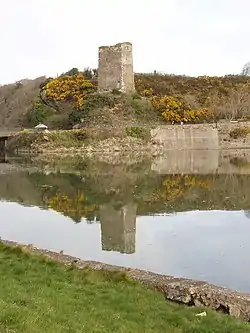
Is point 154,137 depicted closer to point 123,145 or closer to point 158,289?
point 123,145

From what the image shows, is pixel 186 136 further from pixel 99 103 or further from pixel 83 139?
pixel 83 139

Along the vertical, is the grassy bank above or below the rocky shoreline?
above

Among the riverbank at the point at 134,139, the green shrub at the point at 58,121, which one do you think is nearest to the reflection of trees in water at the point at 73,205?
the riverbank at the point at 134,139

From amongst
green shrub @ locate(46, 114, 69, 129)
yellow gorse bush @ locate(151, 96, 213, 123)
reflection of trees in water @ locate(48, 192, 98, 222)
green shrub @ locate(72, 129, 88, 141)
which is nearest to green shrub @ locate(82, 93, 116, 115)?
green shrub @ locate(46, 114, 69, 129)

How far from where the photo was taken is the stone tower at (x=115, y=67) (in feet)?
220

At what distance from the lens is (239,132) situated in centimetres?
6906

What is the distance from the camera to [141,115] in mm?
67750

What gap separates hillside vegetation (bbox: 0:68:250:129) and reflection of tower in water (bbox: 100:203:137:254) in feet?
141

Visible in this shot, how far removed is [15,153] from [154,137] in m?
16.7

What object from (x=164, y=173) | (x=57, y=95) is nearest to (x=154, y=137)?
(x=57, y=95)

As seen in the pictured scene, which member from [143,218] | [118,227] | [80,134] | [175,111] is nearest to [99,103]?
[80,134]

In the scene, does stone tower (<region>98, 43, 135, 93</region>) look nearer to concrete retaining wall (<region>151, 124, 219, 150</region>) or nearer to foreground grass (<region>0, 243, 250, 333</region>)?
concrete retaining wall (<region>151, 124, 219, 150</region>)

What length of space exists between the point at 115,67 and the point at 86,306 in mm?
60998

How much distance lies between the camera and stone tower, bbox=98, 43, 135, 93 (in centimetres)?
6694
